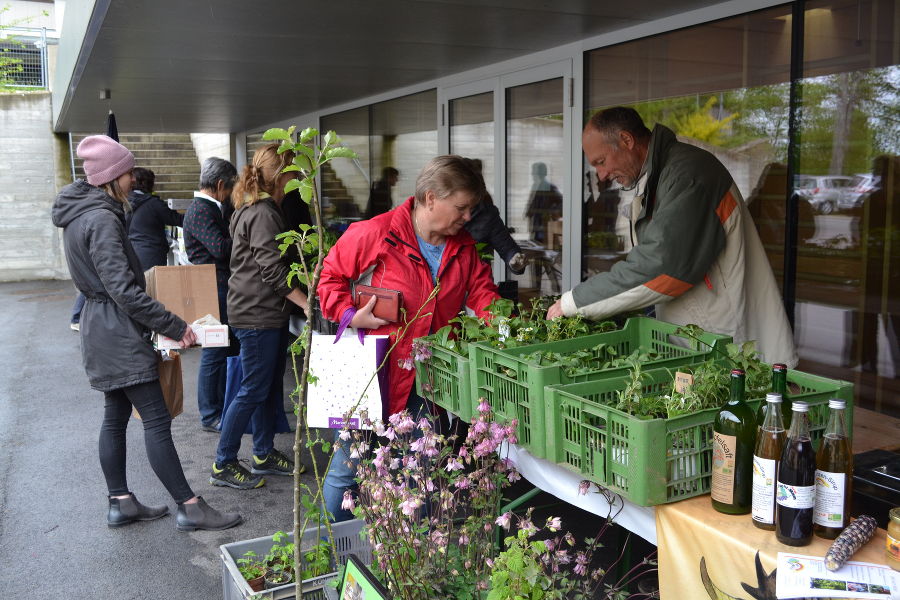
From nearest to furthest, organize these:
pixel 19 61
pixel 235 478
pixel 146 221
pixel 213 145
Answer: pixel 235 478
pixel 146 221
pixel 213 145
pixel 19 61

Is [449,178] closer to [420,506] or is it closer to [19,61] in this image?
[420,506]

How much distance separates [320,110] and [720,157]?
22.8ft

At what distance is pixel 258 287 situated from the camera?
14.2 feet

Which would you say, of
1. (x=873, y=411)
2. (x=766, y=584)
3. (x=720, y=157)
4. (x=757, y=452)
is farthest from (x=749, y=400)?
(x=720, y=157)

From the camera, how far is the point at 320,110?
10508 millimetres

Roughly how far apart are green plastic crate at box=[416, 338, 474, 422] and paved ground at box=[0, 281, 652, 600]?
4.56ft

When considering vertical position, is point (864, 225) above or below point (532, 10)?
below

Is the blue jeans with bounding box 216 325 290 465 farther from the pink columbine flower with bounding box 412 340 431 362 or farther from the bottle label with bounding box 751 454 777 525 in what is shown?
the bottle label with bounding box 751 454 777 525

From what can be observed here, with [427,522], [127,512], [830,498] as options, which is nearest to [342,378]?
[427,522]

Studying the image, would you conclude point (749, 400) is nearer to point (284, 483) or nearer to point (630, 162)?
point (630, 162)

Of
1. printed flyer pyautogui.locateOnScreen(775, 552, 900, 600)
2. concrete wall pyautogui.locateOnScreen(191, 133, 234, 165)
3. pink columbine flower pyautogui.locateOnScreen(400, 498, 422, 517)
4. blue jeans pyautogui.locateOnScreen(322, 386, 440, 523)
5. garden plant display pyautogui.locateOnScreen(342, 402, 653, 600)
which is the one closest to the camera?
printed flyer pyautogui.locateOnScreen(775, 552, 900, 600)

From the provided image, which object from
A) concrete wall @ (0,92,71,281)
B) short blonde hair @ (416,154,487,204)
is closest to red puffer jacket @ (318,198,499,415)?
short blonde hair @ (416,154,487,204)

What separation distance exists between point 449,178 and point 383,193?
6.52 m

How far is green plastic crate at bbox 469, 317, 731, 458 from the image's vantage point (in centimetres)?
238
